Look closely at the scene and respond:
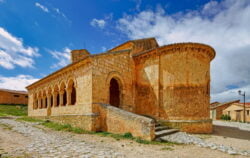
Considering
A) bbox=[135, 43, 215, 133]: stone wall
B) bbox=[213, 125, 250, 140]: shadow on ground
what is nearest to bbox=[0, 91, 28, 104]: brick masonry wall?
bbox=[135, 43, 215, 133]: stone wall

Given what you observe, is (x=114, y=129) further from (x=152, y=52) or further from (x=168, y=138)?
(x=152, y=52)

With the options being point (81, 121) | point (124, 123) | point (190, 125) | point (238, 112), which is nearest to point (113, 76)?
point (81, 121)

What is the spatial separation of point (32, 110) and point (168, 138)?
686 inches

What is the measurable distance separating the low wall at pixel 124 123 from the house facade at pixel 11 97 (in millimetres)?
32109

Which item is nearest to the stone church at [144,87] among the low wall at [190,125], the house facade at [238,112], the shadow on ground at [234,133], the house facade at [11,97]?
the low wall at [190,125]

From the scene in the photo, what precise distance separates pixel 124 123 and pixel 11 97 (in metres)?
34.9

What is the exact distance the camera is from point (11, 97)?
107 feet

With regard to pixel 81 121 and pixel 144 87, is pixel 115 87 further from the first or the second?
pixel 81 121

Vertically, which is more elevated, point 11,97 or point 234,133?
point 11,97

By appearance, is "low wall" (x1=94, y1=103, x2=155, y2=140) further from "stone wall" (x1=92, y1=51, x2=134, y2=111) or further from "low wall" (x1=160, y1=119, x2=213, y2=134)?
"low wall" (x1=160, y1=119, x2=213, y2=134)

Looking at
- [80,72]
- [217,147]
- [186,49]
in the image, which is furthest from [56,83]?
[217,147]

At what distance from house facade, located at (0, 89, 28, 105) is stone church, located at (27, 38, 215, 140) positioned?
26.5 meters

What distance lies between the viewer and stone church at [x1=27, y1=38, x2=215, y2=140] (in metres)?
9.35

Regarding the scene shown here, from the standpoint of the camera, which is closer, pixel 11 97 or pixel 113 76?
pixel 113 76
